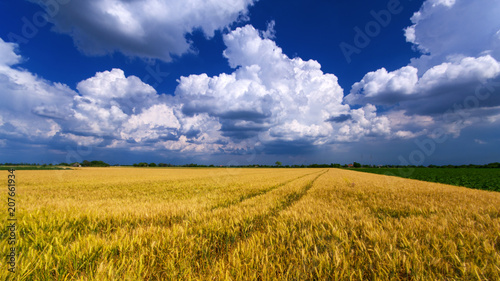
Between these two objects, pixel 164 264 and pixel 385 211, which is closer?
pixel 164 264

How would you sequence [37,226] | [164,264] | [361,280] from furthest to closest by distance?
[37,226] < [164,264] < [361,280]

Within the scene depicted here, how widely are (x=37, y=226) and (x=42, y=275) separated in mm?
2472

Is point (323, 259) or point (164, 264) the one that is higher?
point (323, 259)

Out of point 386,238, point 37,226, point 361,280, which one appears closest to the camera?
point 361,280

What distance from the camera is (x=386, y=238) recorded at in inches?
101

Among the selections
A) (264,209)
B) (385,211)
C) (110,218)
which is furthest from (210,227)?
(385,211)

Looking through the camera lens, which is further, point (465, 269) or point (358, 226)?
point (358, 226)

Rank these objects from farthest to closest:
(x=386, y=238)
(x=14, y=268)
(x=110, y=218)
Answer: (x=110, y=218) < (x=386, y=238) < (x=14, y=268)

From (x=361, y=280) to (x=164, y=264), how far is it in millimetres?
2019

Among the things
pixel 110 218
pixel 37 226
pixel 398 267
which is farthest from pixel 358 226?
pixel 37 226

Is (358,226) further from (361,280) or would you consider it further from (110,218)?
(110,218)

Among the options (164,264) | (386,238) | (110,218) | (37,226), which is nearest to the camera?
(164,264)

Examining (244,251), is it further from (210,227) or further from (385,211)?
(385,211)

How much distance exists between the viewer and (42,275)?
1814 mm
